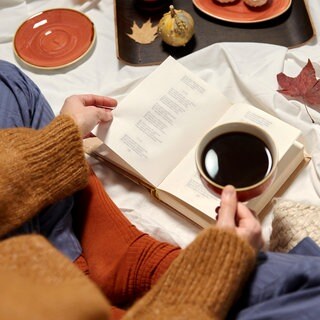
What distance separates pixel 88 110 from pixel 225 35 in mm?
417

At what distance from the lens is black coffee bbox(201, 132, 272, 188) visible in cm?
66

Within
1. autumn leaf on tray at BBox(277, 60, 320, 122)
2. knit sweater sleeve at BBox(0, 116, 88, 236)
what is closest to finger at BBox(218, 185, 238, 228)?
knit sweater sleeve at BBox(0, 116, 88, 236)

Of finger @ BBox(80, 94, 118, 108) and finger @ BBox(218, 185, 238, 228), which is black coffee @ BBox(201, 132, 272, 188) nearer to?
finger @ BBox(218, 185, 238, 228)

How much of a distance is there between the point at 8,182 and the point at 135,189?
0.25 m

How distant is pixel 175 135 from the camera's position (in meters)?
0.81

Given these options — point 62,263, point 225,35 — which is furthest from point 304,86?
point 62,263

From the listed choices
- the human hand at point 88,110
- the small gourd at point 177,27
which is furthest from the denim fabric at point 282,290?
the small gourd at point 177,27

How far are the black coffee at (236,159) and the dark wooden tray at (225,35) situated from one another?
420 millimetres

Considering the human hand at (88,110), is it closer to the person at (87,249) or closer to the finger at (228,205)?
the person at (87,249)

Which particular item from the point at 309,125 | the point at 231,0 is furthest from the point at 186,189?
the point at 231,0

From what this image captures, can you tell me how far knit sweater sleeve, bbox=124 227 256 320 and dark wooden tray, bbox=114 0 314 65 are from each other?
0.55 m

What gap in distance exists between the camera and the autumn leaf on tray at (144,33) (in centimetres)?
108

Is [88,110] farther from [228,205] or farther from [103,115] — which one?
[228,205]

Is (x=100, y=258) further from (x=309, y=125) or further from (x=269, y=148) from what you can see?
(x=309, y=125)
